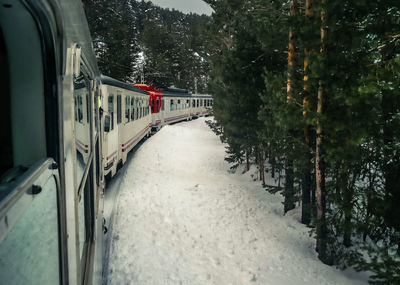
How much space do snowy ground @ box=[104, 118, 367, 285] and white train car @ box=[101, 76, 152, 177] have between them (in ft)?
2.56

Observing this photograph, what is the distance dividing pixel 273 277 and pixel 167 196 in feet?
13.7

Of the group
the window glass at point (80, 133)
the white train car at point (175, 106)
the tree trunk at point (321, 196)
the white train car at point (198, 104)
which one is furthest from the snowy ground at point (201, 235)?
the white train car at point (198, 104)

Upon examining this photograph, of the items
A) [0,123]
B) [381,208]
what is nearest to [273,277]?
[381,208]

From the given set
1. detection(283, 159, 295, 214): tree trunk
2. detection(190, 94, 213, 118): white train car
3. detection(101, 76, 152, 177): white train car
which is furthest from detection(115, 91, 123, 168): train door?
detection(190, 94, 213, 118): white train car

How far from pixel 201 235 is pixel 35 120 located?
20.3 ft

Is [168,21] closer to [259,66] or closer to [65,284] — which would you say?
[259,66]

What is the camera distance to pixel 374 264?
4.86 metres

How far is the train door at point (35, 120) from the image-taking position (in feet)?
3.33

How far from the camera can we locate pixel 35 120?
1.14 meters

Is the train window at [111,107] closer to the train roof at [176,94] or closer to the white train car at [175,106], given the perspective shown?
the white train car at [175,106]

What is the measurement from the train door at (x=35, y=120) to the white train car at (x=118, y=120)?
202 inches

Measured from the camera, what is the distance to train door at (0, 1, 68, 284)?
1.01 meters

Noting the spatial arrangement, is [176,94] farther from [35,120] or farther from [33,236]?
[33,236]

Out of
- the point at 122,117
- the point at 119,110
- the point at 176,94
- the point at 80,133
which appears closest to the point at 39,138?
the point at 80,133
